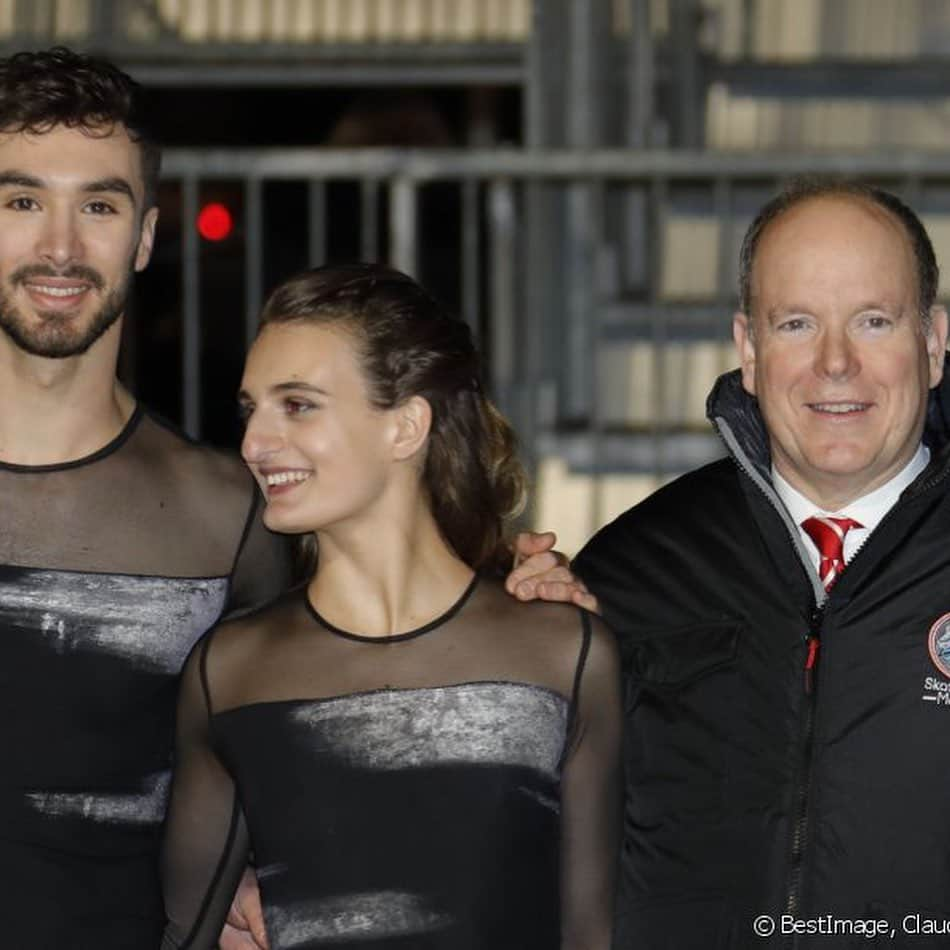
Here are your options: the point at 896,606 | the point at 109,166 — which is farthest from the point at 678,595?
the point at 109,166

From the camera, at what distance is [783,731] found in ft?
11.7

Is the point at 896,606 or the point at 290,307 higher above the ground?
the point at 290,307

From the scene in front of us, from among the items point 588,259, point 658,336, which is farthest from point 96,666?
point 588,259

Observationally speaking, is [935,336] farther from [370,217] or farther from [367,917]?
[370,217]

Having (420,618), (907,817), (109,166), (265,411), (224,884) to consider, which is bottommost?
(224,884)

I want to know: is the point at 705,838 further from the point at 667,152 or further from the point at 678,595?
the point at 667,152

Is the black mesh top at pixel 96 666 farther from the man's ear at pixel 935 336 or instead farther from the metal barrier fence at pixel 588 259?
the metal barrier fence at pixel 588 259

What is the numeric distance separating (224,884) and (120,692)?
39 cm

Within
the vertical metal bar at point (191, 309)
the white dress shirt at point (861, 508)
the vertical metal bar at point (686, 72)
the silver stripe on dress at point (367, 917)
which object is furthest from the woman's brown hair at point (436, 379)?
the vertical metal bar at point (686, 72)

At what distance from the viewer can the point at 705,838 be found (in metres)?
3.62

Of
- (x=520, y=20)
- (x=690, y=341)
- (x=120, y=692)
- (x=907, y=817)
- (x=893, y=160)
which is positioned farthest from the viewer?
(x=520, y=20)

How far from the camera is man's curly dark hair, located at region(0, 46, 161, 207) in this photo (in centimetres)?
382

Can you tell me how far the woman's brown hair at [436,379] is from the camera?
3.74 meters

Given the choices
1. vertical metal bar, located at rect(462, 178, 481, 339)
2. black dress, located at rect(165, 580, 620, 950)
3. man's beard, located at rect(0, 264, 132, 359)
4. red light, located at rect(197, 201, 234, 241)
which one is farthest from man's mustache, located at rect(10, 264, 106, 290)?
red light, located at rect(197, 201, 234, 241)
